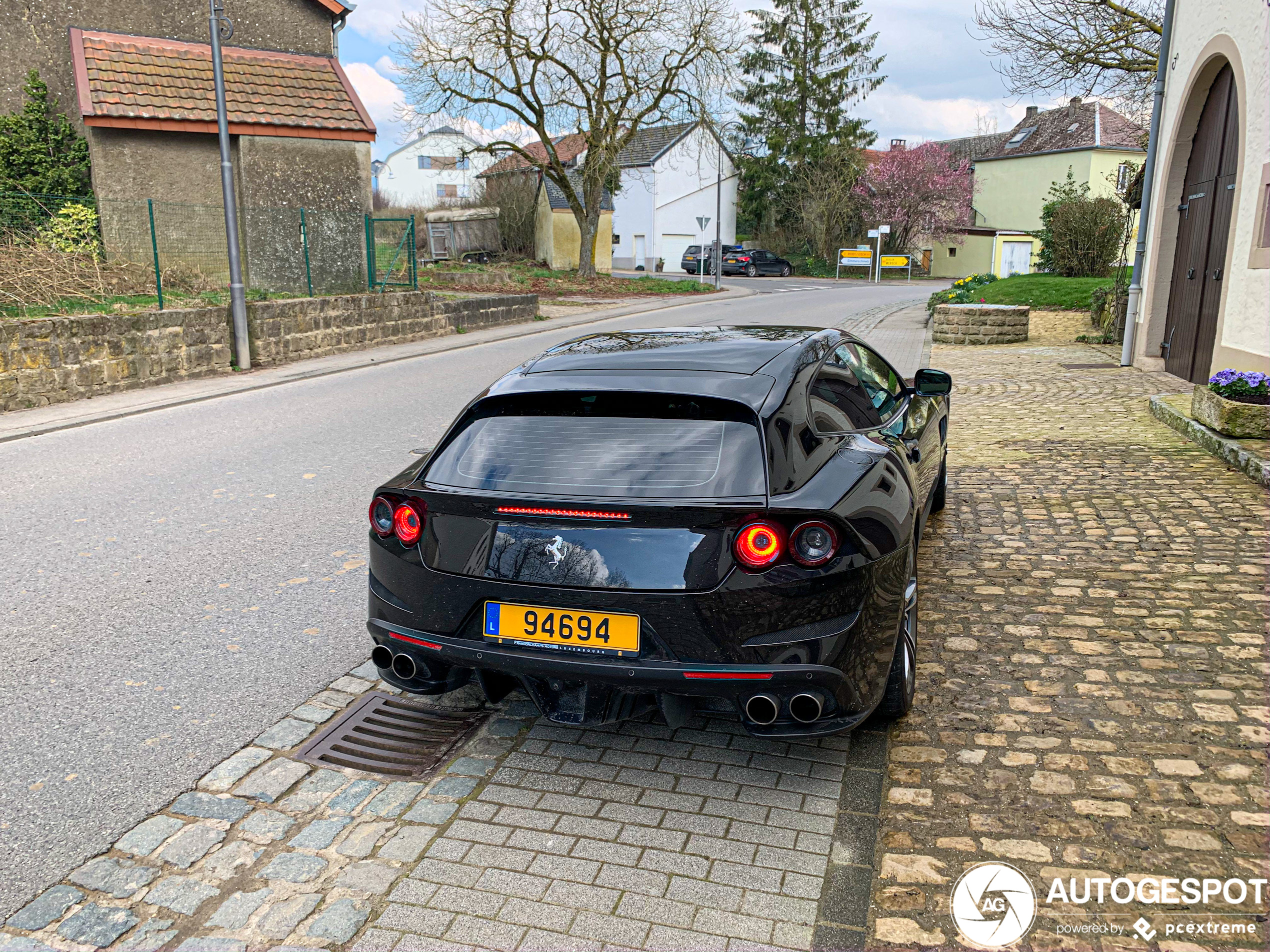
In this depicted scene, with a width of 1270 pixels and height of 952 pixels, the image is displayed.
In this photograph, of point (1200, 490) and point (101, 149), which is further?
point (101, 149)

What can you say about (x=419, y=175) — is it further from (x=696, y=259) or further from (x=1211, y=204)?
(x=1211, y=204)

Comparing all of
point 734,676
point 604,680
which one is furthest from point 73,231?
point 734,676

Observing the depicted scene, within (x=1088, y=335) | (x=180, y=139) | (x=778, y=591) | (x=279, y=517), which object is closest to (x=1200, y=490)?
(x=778, y=591)

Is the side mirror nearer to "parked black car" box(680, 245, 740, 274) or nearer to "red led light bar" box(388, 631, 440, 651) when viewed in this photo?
"red led light bar" box(388, 631, 440, 651)

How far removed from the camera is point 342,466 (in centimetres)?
836

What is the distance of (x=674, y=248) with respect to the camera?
58688 mm

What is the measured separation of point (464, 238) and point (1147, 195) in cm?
3567

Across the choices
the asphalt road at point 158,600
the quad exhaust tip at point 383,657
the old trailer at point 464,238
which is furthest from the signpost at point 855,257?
the quad exhaust tip at point 383,657

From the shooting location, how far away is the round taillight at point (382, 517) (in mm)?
3668

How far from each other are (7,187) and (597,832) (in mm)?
18338

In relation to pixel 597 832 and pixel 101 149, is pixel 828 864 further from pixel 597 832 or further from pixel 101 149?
pixel 101 149

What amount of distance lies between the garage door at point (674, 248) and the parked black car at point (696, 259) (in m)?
2.10

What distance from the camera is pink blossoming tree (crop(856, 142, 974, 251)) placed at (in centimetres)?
5938

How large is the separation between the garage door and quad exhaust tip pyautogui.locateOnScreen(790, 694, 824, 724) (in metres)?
56.6
